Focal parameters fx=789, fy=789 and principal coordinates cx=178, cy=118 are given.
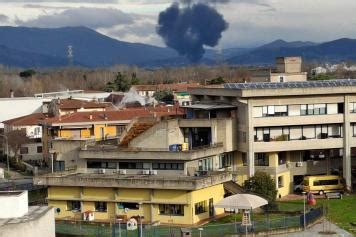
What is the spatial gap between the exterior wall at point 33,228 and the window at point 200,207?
972cm

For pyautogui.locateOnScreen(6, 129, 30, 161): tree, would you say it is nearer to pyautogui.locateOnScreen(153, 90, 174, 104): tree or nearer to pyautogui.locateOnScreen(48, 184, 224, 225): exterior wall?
pyautogui.locateOnScreen(48, 184, 224, 225): exterior wall

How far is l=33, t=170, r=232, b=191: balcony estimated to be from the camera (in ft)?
127

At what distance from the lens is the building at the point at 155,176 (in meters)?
39.3

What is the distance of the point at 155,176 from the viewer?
1615 inches

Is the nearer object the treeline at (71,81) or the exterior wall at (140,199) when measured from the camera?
the exterior wall at (140,199)

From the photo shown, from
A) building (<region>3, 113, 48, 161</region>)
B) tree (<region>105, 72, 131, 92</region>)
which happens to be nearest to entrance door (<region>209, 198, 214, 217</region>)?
building (<region>3, 113, 48, 161</region>)

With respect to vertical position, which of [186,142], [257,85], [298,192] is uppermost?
[257,85]

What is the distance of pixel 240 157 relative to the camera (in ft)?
160

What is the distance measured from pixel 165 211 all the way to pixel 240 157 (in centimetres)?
1056

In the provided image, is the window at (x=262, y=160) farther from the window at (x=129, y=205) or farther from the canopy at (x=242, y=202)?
the canopy at (x=242, y=202)

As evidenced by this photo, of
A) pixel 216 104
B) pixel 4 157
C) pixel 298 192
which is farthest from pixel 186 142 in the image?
pixel 4 157

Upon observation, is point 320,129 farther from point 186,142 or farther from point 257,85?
point 186,142

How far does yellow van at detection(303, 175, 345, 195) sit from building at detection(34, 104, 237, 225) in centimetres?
475

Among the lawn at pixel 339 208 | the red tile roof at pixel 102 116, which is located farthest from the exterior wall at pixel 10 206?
the red tile roof at pixel 102 116
